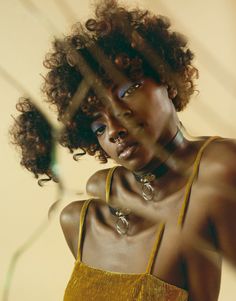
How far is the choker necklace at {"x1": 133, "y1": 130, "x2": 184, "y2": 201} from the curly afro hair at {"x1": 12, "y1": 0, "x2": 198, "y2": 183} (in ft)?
0.19

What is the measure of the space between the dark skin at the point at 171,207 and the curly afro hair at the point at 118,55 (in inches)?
1.0

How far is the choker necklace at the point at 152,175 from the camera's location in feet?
2.65

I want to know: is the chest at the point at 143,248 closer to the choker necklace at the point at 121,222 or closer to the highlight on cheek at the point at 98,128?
the choker necklace at the point at 121,222

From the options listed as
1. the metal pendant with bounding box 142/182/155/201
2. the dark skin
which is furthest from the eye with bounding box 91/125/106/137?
the metal pendant with bounding box 142/182/155/201

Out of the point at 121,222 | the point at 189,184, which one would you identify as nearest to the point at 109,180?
the point at 121,222

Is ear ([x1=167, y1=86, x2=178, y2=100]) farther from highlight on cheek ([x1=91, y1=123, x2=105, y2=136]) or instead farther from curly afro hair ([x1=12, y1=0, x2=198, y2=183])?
highlight on cheek ([x1=91, y1=123, x2=105, y2=136])

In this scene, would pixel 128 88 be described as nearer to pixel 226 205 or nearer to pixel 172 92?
pixel 172 92

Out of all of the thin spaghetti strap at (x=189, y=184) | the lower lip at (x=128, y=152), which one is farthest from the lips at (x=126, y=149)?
the thin spaghetti strap at (x=189, y=184)

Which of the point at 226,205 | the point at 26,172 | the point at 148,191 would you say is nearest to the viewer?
the point at 226,205

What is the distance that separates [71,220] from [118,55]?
1.14 feet

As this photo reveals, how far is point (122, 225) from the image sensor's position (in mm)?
895

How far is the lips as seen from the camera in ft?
2.64

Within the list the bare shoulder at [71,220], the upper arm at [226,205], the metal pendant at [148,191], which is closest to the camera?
the upper arm at [226,205]

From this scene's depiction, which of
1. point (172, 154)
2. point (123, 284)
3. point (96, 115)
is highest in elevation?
point (96, 115)
